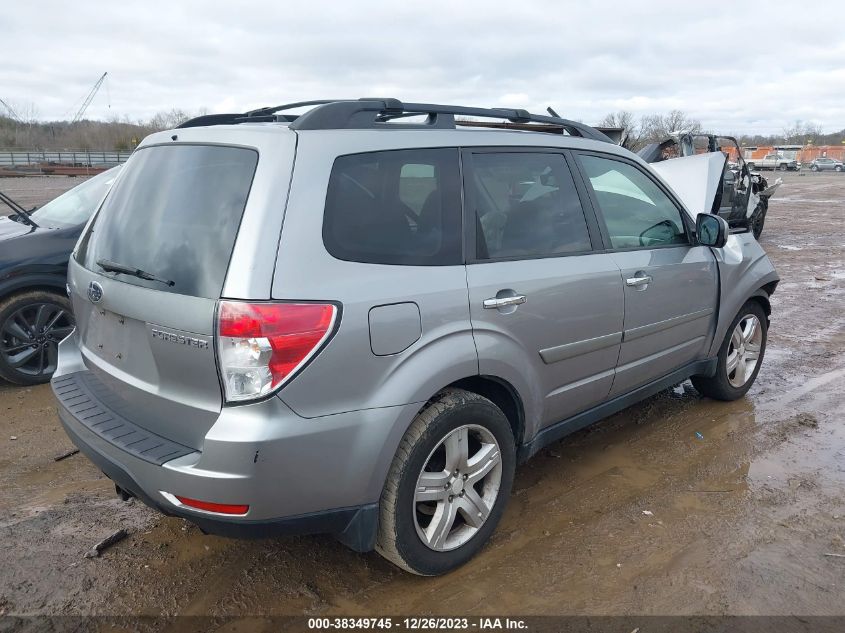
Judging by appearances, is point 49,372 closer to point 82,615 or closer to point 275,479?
point 82,615

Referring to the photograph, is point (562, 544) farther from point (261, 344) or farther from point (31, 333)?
point (31, 333)

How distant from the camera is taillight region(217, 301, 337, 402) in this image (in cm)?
216

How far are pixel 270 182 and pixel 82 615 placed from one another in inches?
72.4

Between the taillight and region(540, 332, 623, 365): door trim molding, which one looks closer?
the taillight

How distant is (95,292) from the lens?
106 inches

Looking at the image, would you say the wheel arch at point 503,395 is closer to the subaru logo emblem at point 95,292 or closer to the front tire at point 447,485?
the front tire at point 447,485

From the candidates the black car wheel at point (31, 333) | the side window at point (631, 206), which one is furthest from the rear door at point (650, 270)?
the black car wheel at point (31, 333)

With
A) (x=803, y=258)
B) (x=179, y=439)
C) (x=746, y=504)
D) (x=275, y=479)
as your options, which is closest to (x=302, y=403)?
(x=275, y=479)

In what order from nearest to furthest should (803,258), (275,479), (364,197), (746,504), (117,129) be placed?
(275,479) → (364,197) → (746,504) → (803,258) → (117,129)

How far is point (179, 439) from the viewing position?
7.79 feet

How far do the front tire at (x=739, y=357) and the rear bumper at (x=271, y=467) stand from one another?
303cm

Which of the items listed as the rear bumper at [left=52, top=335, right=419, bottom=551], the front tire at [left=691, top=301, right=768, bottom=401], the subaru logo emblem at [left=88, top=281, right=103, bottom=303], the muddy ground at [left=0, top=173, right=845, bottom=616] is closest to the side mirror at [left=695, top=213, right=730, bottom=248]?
the front tire at [left=691, top=301, right=768, bottom=401]

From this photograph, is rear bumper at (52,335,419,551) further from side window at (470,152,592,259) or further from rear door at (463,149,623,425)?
side window at (470,152,592,259)

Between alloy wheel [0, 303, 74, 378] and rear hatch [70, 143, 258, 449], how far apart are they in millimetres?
2476
